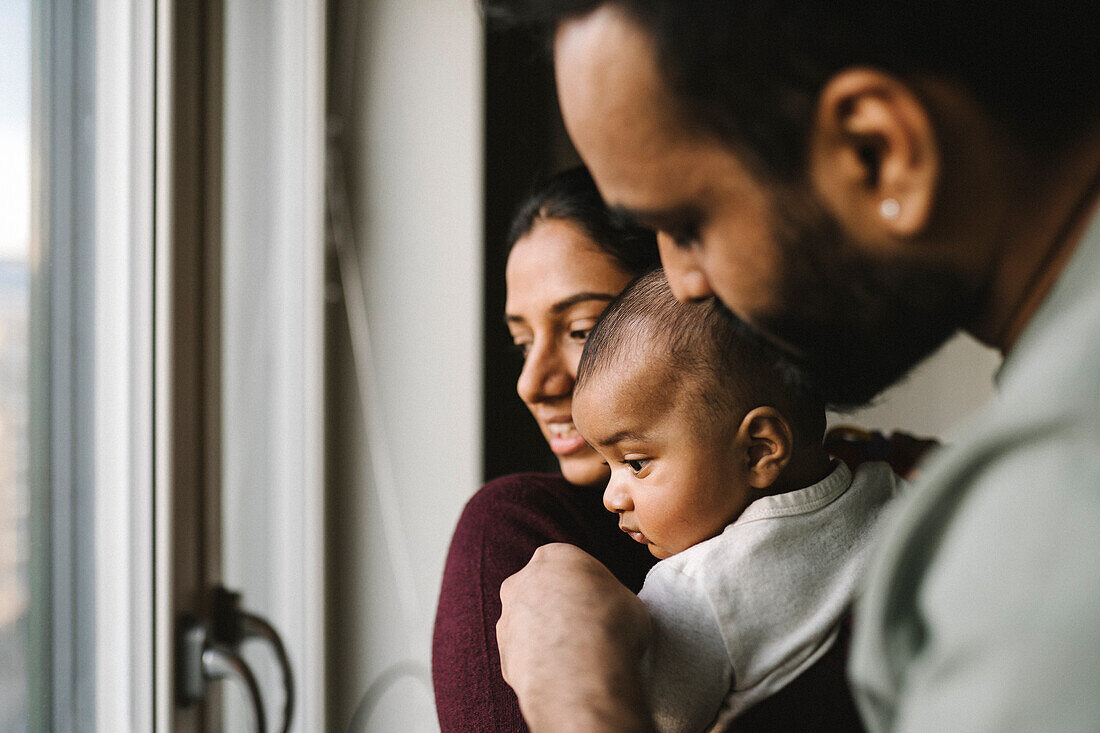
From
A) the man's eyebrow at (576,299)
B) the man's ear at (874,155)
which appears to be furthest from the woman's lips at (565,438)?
the man's ear at (874,155)

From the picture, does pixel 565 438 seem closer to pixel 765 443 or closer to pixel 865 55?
pixel 765 443

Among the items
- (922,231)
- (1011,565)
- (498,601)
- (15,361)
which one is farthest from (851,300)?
(15,361)

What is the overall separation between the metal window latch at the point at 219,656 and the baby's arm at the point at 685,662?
1.97 ft

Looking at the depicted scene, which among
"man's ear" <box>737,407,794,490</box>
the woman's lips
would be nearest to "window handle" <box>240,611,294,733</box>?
the woman's lips

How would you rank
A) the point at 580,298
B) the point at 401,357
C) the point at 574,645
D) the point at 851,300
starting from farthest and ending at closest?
the point at 401,357, the point at 580,298, the point at 574,645, the point at 851,300

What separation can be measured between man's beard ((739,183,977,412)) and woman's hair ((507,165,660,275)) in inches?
16.7

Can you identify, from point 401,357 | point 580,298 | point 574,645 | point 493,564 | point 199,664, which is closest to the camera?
point 574,645

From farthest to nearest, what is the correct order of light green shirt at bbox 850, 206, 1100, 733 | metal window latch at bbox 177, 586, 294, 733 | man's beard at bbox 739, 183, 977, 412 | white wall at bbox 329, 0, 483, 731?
white wall at bbox 329, 0, 483, 731, metal window latch at bbox 177, 586, 294, 733, man's beard at bbox 739, 183, 977, 412, light green shirt at bbox 850, 206, 1100, 733

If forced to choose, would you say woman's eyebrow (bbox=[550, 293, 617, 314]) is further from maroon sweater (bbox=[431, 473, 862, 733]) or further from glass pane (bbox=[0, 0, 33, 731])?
glass pane (bbox=[0, 0, 33, 731])

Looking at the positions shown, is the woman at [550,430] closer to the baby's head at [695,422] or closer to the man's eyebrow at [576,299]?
the man's eyebrow at [576,299]

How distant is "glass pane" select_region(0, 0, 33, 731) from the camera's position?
80cm

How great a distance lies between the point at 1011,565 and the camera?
31 centimetres

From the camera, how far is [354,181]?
5.21 ft

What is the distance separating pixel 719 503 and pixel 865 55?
40cm
